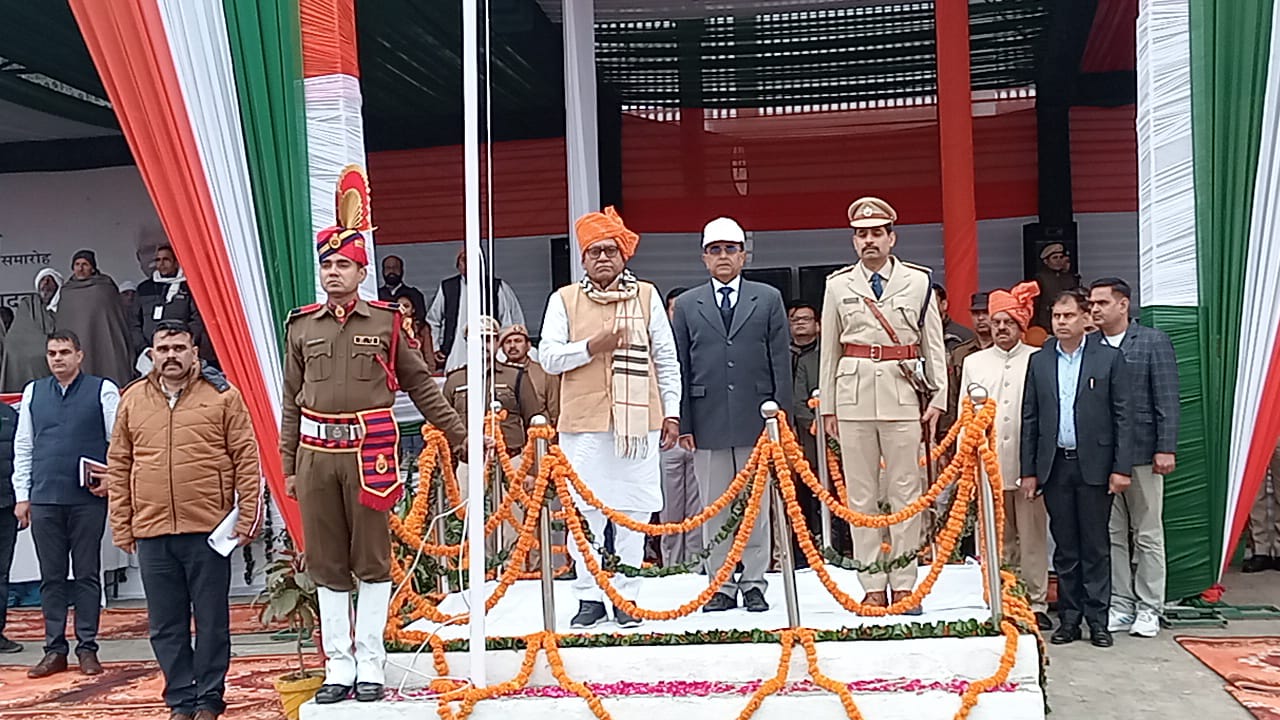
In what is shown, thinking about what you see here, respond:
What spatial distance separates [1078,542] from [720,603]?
206 cm

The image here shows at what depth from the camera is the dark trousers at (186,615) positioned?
15.5ft

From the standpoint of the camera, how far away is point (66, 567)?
6.13 m


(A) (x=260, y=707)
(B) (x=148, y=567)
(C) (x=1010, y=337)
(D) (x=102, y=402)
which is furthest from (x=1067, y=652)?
(D) (x=102, y=402)

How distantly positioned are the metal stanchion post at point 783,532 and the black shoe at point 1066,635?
196 cm

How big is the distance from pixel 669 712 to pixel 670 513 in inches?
117

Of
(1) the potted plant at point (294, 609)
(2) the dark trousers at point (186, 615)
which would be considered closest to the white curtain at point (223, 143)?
(2) the dark trousers at point (186, 615)

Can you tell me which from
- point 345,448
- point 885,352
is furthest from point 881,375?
point 345,448

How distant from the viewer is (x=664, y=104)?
448 inches

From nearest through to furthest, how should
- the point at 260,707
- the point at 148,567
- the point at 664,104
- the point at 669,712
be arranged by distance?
the point at 669,712 → the point at 148,567 → the point at 260,707 → the point at 664,104

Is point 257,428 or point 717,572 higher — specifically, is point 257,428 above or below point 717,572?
above

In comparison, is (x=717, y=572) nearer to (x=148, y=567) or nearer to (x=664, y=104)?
(x=148, y=567)

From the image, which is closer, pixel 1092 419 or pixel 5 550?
pixel 1092 419

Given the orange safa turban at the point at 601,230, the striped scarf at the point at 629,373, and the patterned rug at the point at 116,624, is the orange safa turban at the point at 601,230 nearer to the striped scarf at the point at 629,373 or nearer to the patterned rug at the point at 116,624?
the striped scarf at the point at 629,373

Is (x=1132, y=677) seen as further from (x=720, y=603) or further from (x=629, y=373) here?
(x=629, y=373)
